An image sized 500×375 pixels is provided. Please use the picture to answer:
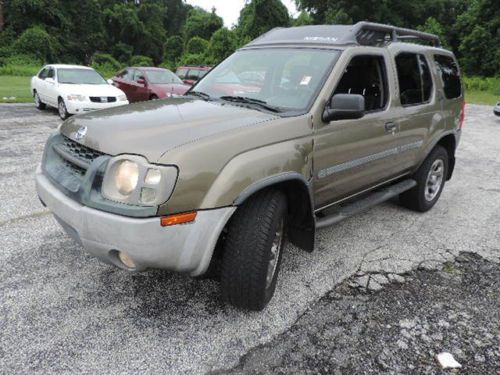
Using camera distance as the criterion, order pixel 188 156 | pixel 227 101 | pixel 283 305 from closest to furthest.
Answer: pixel 188 156 → pixel 283 305 → pixel 227 101

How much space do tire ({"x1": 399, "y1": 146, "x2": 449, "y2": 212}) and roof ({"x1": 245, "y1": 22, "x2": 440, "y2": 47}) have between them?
148 cm

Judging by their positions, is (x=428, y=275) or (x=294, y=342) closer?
(x=294, y=342)

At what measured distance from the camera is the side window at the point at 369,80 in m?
3.50

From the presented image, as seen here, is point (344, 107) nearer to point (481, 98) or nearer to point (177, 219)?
point (177, 219)

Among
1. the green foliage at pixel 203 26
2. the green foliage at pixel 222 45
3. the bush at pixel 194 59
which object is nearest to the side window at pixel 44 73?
the green foliage at pixel 222 45

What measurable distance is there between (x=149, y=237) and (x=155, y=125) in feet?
2.52

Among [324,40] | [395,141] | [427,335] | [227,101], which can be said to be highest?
[324,40]

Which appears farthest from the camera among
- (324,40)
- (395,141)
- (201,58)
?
(201,58)

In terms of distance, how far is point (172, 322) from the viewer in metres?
2.73

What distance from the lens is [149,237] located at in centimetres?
224

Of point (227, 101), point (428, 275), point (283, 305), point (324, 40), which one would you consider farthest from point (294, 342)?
point (324, 40)

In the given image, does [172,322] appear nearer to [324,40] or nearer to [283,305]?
[283,305]

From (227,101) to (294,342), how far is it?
1.86 metres

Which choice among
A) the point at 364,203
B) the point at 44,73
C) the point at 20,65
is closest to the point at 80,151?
the point at 364,203
